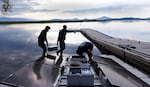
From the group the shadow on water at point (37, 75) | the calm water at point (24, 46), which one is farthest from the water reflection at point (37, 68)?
the calm water at point (24, 46)

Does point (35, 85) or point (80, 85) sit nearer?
point (80, 85)

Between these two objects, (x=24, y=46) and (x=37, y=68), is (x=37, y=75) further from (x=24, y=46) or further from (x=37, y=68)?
(x=24, y=46)

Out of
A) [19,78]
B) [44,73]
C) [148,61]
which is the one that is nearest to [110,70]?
[148,61]

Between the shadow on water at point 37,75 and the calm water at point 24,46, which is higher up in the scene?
the shadow on water at point 37,75

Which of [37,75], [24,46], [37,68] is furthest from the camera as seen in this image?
[24,46]

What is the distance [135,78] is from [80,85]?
4.83m

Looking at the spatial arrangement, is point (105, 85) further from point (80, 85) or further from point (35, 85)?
point (35, 85)

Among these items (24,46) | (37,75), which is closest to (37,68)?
(37,75)

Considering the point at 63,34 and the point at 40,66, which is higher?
the point at 63,34

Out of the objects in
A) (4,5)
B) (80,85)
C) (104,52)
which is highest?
(4,5)

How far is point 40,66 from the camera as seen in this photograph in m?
19.8

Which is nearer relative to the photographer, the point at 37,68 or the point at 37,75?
the point at 37,75

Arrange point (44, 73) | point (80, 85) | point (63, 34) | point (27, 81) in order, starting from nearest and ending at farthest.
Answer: point (80, 85), point (27, 81), point (44, 73), point (63, 34)

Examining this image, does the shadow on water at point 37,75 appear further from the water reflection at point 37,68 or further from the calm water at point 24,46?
the calm water at point 24,46
